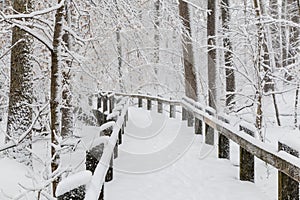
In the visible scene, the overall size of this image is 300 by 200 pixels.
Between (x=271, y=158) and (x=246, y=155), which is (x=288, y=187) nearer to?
(x=271, y=158)

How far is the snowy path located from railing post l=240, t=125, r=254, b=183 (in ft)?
0.35

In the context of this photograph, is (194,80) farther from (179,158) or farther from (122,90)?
(122,90)

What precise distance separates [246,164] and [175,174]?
112cm

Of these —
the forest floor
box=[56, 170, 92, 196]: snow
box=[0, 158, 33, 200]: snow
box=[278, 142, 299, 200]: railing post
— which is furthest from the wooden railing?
box=[0, 158, 33, 200]: snow

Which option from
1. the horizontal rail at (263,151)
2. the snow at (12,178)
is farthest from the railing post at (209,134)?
the snow at (12,178)

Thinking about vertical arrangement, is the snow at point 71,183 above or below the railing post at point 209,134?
above

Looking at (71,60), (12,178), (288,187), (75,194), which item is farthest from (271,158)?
(12,178)

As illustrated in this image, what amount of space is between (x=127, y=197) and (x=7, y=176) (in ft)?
10.6

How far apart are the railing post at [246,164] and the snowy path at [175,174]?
107 millimetres

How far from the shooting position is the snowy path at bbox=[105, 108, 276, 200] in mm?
4992

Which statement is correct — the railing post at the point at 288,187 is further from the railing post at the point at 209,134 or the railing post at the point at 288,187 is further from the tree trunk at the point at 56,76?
the railing post at the point at 209,134

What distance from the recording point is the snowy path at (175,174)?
499 cm

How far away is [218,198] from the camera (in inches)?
190

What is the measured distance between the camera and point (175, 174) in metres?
5.97
